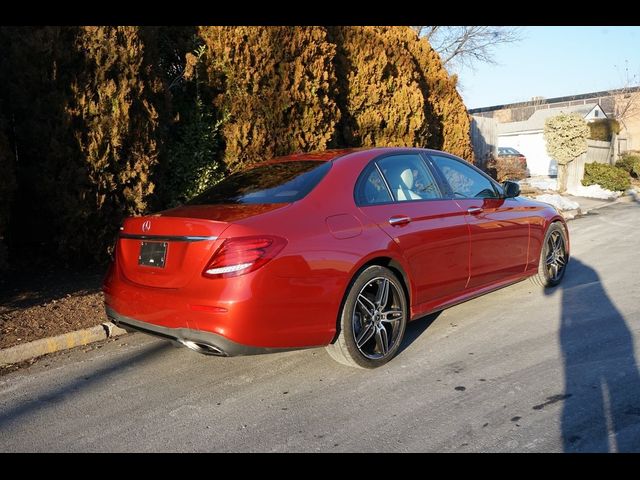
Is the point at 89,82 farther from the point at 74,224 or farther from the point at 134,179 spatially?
the point at 74,224

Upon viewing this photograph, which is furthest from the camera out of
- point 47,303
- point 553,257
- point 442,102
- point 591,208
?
point 591,208

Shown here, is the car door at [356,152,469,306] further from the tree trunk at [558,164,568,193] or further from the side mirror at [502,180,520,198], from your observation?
the tree trunk at [558,164,568,193]

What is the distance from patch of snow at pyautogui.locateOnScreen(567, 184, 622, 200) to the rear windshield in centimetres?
1552

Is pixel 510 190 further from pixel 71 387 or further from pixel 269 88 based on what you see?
pixel 71 387

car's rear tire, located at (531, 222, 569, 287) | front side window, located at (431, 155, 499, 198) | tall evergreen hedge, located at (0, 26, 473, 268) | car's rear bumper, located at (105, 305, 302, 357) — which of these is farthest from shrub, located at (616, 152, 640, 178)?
car's rear bumper, located at (105, 305, 302, 357)

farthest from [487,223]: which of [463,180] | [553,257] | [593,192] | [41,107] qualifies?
[593,192]

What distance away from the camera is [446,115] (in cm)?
1212

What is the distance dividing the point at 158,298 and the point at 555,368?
2.75 metres

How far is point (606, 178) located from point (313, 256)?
1773 cm

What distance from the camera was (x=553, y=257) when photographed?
5934 millimetres

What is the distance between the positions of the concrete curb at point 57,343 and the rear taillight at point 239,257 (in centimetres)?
196

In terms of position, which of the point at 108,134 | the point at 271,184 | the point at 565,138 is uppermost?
the point at 565,138

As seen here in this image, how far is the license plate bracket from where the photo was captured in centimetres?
338
